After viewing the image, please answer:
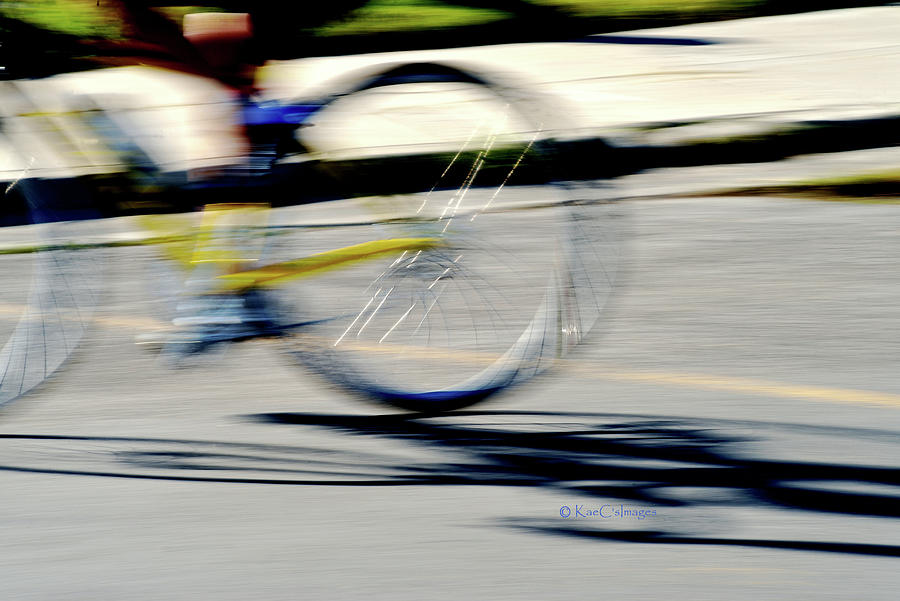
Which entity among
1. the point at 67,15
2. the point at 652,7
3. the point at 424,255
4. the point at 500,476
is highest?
the point at 67,15

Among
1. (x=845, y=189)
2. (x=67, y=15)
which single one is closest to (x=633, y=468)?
(x=67, y=15)

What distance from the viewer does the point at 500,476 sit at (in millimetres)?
3488

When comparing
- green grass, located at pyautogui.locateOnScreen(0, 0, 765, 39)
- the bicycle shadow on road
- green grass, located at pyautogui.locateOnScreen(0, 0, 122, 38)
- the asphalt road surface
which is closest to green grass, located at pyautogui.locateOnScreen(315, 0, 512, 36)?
green grass, located at pyautogui.locateOnScreen(0, 0, 765, 39)

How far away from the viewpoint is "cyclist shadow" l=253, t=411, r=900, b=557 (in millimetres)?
3219

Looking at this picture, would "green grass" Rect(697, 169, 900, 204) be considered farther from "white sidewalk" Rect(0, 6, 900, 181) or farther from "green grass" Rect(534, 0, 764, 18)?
"green grass" Rect(534, 0, 764, 18)

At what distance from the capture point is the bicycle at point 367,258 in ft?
11.5

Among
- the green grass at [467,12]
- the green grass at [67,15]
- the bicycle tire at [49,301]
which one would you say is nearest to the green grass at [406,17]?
the green grass at [467,12]

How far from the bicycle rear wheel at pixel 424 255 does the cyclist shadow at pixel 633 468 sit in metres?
0.14

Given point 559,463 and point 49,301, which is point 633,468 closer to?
point 559,463

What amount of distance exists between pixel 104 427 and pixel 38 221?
72 cm

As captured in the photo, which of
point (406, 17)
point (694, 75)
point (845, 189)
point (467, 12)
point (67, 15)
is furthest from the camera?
point (406, 17)

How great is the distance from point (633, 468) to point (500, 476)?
0.39 metres

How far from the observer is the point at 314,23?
14305 mm

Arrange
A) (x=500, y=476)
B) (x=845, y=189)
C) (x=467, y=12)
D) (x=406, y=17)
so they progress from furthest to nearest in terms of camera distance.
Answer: (x=406, y=17), (x=467, y=12), (x=845, y=189), (x=500, y=476)
